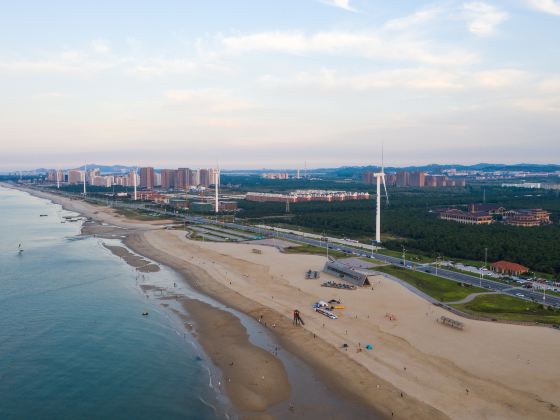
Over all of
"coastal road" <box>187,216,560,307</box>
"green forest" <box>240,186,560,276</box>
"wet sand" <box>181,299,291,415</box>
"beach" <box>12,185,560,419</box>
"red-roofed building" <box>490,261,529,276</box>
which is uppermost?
"green forest" <box>240,186,560,276</box>

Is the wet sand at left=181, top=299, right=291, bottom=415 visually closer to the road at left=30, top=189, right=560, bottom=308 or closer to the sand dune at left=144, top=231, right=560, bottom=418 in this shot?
the sand dune at left=144, top=231, right=560, bottom=418

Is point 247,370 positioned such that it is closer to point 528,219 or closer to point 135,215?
point 528,219

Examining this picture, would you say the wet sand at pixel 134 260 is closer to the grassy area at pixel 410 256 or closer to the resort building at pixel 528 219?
the grassy area at pixel 410 256

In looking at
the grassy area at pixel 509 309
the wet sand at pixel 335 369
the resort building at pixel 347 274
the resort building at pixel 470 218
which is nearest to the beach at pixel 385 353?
the wet sand at pixel 335 369

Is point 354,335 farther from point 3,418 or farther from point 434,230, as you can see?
point 434,230

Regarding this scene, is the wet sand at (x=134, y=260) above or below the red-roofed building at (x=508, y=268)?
below

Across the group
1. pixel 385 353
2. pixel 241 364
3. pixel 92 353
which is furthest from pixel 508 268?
pixel 92 353

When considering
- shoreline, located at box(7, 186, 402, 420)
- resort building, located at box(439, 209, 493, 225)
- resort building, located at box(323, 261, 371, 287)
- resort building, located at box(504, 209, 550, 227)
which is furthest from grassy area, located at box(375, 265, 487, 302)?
resort building, located at box(504, 209, 550, 227)

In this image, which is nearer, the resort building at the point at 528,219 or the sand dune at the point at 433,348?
the sand dune at the point at 433,348
